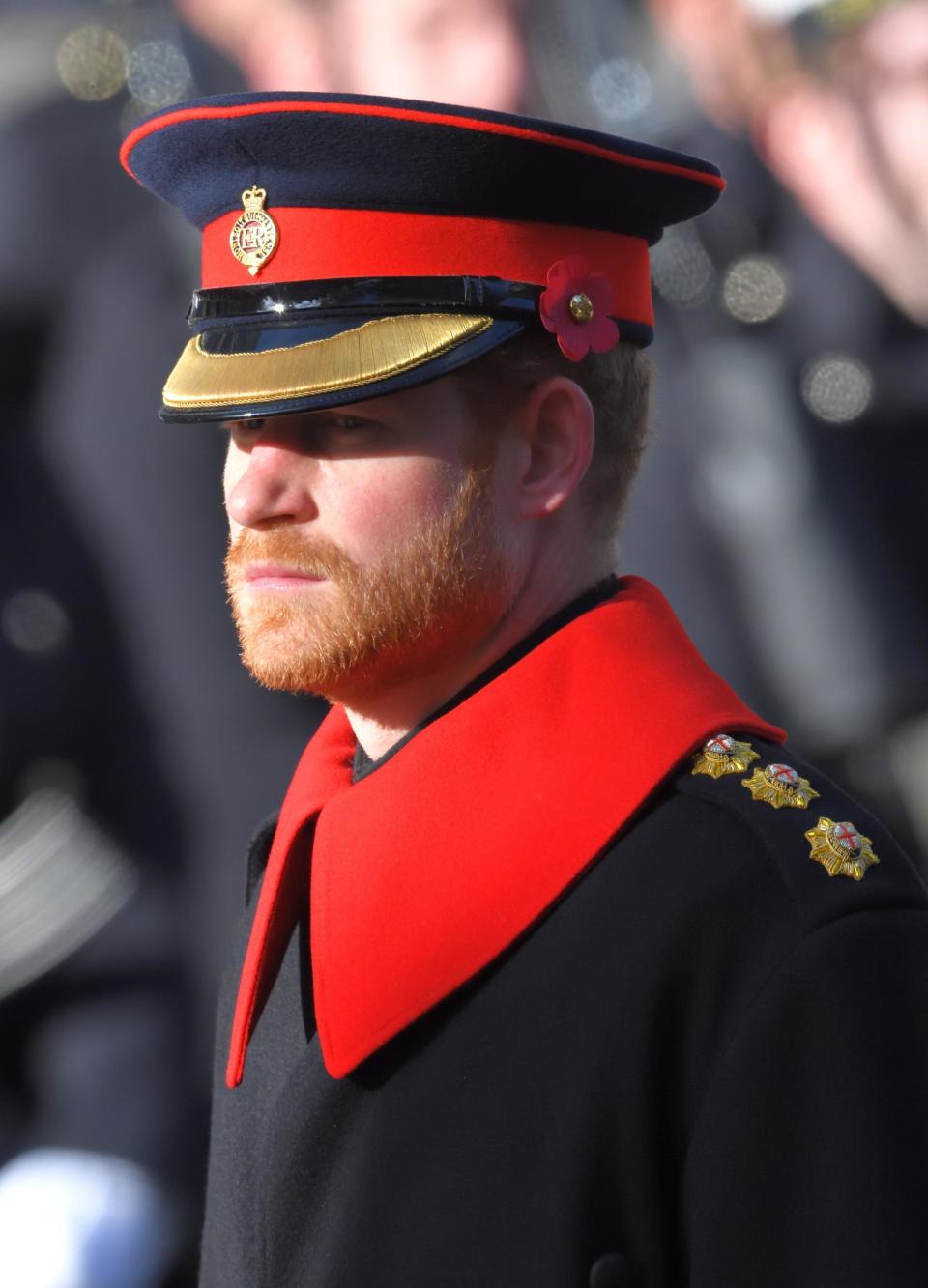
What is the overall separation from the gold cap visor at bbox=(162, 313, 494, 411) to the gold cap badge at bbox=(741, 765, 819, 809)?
45cm

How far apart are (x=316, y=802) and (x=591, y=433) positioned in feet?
1.39

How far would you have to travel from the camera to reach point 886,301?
12.2 ft

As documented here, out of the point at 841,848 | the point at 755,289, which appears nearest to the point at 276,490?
the point at 841,848

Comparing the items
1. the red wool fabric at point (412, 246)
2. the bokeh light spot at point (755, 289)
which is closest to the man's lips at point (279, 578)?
the red wool fabric at point (412, 246)

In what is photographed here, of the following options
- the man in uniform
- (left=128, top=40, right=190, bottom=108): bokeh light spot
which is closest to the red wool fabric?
the man in uniform

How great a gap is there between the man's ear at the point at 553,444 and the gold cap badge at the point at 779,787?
0.31 meters

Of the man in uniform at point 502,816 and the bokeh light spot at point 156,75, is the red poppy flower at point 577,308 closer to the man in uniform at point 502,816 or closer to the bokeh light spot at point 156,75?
the man in uniform at point 502,816

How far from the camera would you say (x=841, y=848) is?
141 centimetres

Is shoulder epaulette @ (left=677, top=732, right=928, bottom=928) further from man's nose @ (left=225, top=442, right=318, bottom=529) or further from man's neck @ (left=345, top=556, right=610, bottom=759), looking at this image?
man's nose @ (left=225, top=442, right=318, bottom=529)

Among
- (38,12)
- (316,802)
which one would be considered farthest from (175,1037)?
(38,12)

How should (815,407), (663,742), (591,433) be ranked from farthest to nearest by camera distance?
(815,407)
(591,433)
(663,742)

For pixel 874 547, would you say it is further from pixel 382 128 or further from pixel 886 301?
pixel 382 128

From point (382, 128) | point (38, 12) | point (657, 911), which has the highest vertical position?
point (38, 12)

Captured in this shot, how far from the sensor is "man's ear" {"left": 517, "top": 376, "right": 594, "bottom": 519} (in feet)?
5.16
